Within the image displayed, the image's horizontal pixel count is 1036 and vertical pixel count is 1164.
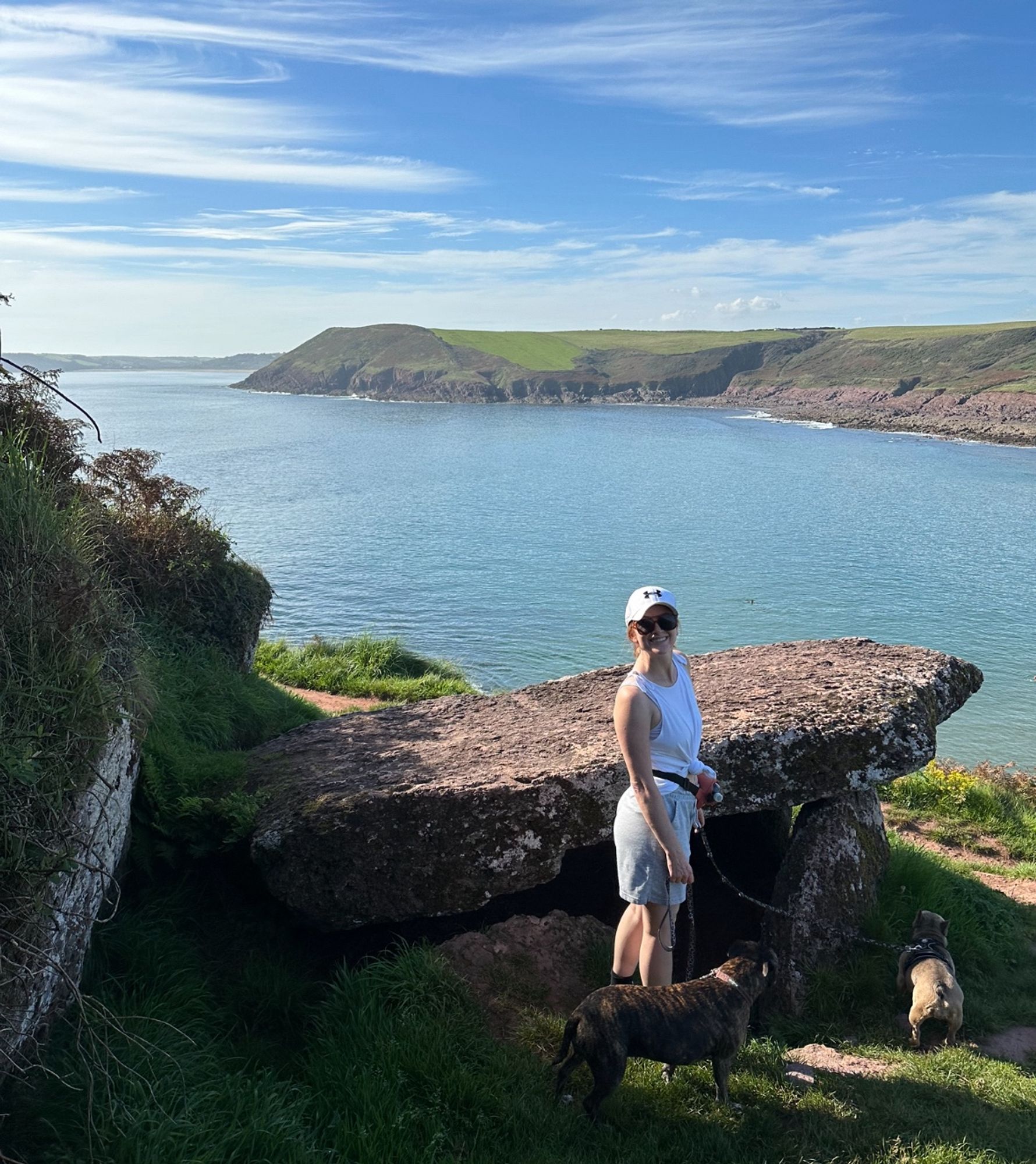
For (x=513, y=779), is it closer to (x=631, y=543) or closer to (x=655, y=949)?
(x=655, y=949)

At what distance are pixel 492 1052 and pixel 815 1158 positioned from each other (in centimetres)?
202

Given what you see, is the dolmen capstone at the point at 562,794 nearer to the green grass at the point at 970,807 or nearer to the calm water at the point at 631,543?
the green grass at the point at 970,807

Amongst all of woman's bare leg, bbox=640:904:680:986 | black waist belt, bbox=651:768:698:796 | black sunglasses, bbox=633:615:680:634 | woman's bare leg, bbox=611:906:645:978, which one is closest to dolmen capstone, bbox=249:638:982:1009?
woman's bare leg, bbox=611:906:645:978

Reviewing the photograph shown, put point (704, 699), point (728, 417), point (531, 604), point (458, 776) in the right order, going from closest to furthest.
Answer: point (458, 776)
point (704, 699)
point (531, 604)
point (728, 417)

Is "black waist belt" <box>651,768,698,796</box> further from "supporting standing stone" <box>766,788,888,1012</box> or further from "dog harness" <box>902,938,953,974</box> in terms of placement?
"dog harness" <box>902,938,953,974</box>

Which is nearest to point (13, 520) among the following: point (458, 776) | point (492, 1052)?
point (458, 776)

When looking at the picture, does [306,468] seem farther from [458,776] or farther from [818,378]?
[818,378]

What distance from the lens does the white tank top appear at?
20.2 ft

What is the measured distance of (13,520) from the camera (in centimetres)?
620

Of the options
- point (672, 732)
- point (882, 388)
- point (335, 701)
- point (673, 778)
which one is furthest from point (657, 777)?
point (882, 388)

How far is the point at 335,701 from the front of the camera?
61.4ft

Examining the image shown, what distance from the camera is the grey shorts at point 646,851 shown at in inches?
245

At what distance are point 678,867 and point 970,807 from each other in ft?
32.3

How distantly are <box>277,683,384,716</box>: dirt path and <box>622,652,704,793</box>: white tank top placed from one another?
1148 cm
